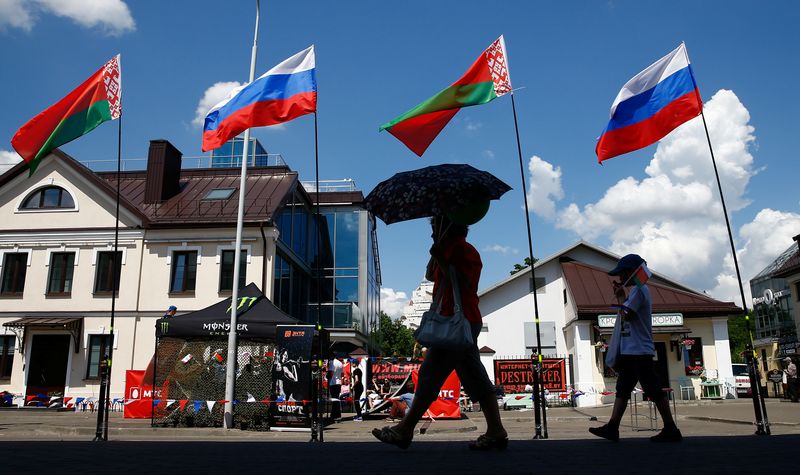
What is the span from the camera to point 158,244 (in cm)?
2706

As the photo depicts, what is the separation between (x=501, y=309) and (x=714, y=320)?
419 inches

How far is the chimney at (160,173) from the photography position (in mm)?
29469

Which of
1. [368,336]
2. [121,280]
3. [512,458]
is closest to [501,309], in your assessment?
[368,336]

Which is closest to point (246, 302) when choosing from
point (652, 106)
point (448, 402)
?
point (448, 402)

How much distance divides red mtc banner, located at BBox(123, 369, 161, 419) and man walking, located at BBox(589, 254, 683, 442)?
1368 cm

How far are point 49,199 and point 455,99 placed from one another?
2466 centimetres

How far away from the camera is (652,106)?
34.7ft

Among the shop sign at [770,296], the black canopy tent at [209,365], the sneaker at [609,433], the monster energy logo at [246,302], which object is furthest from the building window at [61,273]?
the shop sign at [770,296]

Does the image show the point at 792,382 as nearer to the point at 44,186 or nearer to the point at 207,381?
the point at 207,381

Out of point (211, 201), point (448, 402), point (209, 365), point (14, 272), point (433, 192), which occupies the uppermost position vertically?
point (211, 201)

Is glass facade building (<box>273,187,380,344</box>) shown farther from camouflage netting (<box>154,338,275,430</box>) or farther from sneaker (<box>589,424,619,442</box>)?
sneaker (<box>589,424,619,442</box>)

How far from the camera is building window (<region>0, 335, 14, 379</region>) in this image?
26.0 meters

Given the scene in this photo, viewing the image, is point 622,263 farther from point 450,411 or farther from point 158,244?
point 158,244

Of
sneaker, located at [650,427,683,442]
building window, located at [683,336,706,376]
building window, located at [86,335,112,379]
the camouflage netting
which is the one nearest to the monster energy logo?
the camouflage netting
